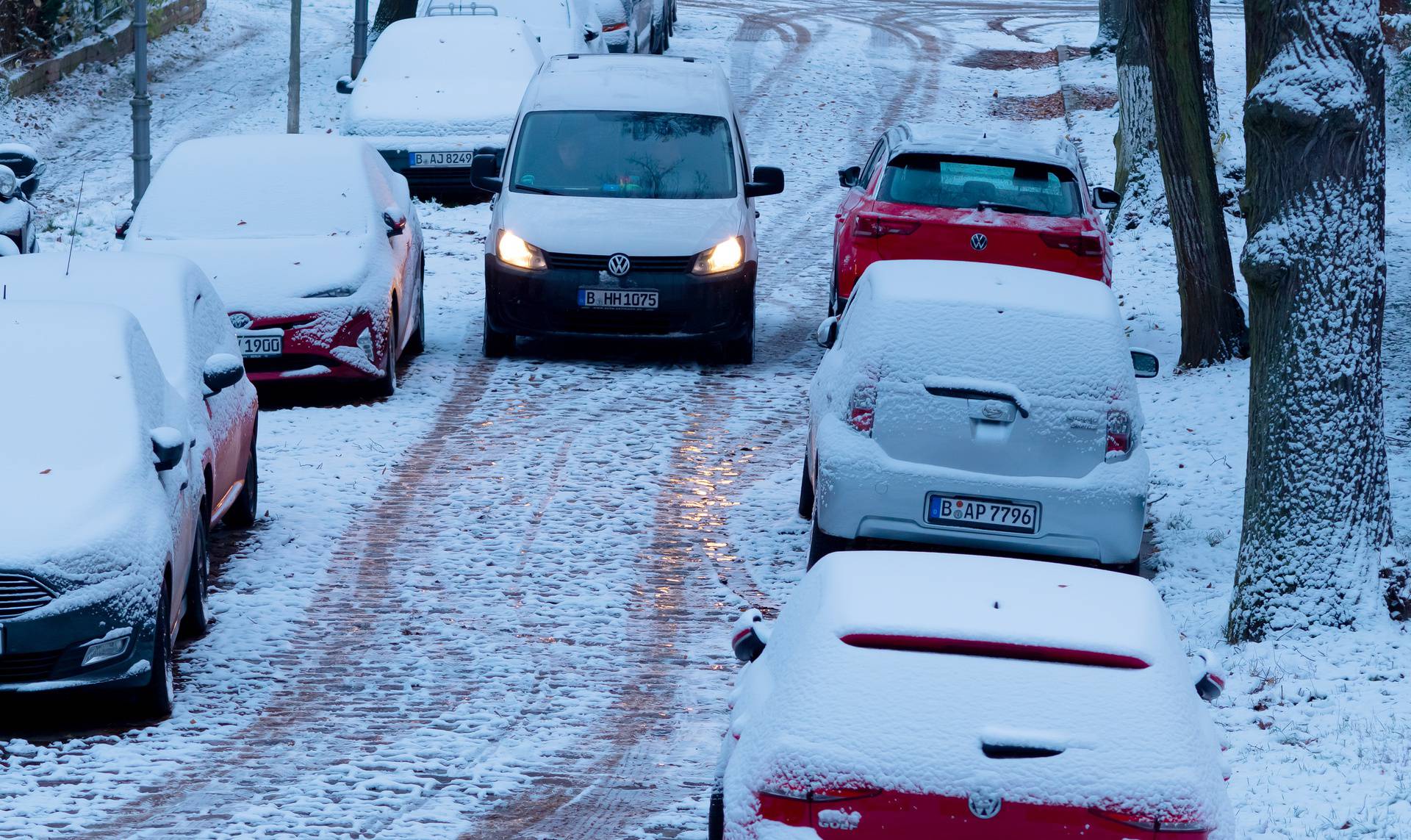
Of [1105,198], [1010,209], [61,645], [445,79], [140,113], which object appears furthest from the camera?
[445,79]

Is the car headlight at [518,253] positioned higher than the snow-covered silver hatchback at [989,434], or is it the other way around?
the snow-covered silver hatchback at [989,434]

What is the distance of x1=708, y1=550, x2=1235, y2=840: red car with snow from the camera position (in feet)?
15.2

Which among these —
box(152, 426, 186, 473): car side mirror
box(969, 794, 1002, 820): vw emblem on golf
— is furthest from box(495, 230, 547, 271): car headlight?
box(969, 794, 1002, 820): vw emblem on golf

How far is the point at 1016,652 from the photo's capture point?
496 centimetres

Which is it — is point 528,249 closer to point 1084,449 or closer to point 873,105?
point 1084,449

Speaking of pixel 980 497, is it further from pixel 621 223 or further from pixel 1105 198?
pixel 1105 198

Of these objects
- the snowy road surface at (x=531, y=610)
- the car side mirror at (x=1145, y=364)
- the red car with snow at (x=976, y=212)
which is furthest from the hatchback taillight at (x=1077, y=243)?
the car side mirror at (x=1145, y=364)

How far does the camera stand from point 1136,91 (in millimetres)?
19188

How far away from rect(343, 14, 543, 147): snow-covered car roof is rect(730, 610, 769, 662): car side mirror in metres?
15.4

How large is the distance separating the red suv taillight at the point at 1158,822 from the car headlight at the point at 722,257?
9.78 metres

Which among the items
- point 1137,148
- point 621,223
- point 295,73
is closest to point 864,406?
point 621,223

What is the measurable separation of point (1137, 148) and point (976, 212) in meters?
5.87

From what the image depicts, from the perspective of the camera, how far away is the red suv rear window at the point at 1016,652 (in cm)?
495

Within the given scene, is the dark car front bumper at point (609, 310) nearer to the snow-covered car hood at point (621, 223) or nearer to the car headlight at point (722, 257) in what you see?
the car headlight at point (722, 257)
